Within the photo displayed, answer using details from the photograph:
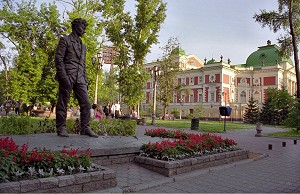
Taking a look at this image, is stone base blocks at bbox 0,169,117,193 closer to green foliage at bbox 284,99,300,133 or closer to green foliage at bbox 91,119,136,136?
green foliage at bbox 91,119,136,136

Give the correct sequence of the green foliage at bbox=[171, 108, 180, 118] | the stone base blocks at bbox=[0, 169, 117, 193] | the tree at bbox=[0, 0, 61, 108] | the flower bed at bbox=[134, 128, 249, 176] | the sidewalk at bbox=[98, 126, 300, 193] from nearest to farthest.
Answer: the stone base blocks at bbox=[0, 169, 117, 193] → the sidewalk at bbox=[98, 126, 300, 193] → the flower bed at bbox=[134, 128, 249, 176] → the tree at bbox=[0, 0, 61, 108] → the green foliage at bbox=[171, 108, 180, 118]

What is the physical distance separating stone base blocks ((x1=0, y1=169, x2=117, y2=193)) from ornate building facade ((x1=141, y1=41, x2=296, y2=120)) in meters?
51.8

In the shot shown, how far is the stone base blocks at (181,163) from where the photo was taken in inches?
238

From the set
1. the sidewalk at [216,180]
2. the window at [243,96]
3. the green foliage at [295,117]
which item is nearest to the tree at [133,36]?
A: the green foliage at [295,117]

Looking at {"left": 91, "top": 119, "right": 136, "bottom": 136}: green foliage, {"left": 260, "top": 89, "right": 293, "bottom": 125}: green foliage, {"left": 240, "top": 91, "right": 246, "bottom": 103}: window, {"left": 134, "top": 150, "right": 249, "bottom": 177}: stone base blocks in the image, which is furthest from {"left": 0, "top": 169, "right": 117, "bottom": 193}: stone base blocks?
{"left": 240, "top": 91, "right": 246, "bottom": 103}: window

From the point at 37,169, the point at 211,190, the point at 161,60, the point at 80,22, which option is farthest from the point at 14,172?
the point at 161,60

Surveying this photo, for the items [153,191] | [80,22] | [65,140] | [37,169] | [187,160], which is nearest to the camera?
[37,169]

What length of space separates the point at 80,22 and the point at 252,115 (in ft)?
135

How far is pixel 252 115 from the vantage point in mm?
44219

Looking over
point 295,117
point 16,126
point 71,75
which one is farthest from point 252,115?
point 71,75

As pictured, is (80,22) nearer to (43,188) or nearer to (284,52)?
(43,188)

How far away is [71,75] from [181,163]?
3951mm

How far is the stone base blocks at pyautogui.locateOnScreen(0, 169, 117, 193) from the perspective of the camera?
3.85m

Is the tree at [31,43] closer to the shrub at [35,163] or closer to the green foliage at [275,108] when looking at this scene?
the shrub at [35,163]
